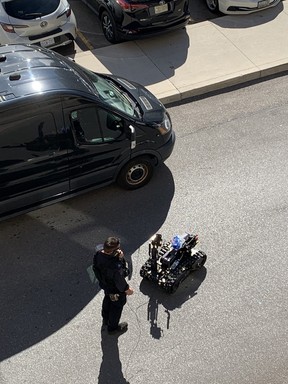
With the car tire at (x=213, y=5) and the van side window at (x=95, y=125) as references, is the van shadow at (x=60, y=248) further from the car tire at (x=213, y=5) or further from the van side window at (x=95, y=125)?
the car tire at (x=213, y=5)

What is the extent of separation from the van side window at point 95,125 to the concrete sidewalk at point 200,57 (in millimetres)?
2624

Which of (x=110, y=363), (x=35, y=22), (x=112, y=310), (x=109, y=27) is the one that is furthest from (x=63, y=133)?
(x=109, y=27)

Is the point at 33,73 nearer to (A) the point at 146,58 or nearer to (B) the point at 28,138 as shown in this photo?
(B) the point at 28,138

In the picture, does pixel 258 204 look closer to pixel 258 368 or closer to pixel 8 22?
pixel 258 368

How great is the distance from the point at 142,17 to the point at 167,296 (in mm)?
6361

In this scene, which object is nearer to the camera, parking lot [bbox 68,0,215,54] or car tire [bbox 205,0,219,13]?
parking lot [bbox 68,0,215,54]

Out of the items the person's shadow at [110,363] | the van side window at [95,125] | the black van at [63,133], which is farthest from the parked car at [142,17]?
the person's shadow at [110,363]

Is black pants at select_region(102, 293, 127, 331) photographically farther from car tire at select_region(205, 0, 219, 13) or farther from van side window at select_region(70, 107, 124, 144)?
car tire at select_region(205, 0, 219, 13)

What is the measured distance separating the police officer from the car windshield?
20.8 ft

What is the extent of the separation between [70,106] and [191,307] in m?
3.03

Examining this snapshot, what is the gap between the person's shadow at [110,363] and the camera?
613cm

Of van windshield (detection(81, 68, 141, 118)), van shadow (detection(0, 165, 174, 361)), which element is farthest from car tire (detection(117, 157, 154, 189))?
van windshield (detection(81, 68, 141, 118))

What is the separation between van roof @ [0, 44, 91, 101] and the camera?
6.88 m

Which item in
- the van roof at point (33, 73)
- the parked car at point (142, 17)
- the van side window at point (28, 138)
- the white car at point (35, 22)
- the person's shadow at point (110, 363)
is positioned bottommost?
the person's shadow at point (110, 363)
